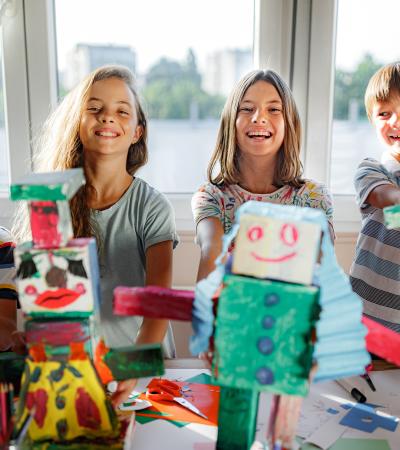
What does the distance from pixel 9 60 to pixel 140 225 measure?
0.70 metres

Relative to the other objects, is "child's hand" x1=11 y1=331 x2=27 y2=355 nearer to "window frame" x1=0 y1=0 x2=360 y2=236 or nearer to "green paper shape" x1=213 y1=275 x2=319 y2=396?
"green paper shape" x1=213 y1=275 x2=319 y2=396

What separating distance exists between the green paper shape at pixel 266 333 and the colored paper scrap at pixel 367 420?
0.23 m

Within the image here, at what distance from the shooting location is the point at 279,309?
537mm

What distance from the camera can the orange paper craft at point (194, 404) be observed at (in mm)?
730

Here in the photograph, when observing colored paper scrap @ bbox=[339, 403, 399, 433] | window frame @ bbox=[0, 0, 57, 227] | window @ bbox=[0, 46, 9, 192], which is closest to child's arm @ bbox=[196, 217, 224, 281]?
colored paper scrap @ bbox=[339, 403, 399, 433]

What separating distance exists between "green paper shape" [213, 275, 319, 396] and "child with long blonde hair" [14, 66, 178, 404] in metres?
0.40

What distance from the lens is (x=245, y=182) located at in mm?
1094

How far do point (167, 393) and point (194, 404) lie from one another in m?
0.05

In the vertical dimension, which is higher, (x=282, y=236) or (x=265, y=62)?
(x=265, y=62)

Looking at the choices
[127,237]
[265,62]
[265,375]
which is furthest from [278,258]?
[265,62]

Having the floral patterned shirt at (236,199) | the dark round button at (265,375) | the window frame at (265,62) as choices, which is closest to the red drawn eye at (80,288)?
the dark round button at (265,375)

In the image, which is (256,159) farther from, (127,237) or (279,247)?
(279,247)

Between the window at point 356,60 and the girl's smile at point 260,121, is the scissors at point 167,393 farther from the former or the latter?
the window at point 356,60

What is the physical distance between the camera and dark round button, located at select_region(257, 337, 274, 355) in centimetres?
54
